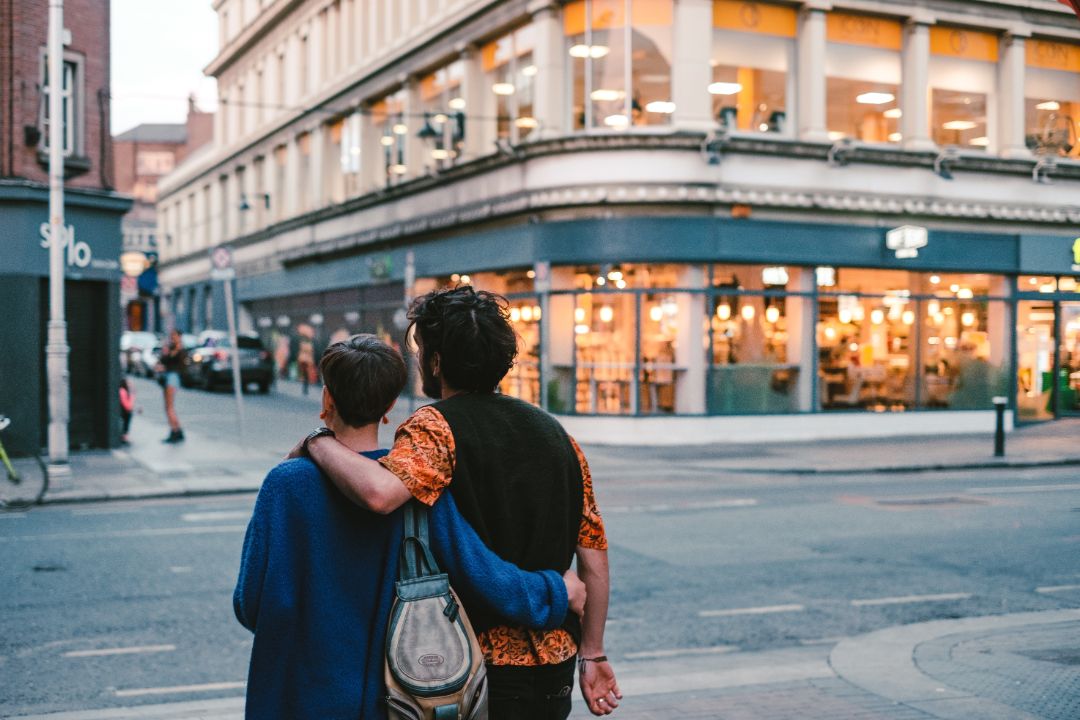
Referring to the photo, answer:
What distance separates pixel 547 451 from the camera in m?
3.19

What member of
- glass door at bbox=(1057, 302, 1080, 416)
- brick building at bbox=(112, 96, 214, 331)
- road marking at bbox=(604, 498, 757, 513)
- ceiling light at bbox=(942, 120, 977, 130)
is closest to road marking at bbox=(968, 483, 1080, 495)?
road marking at bbox=(604, 498, 757, 513)

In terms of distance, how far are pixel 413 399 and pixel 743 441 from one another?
10203 mm

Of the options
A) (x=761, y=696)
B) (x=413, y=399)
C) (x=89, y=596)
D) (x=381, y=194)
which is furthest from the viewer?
(x=381, y=194)

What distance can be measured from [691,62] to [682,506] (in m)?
12.7

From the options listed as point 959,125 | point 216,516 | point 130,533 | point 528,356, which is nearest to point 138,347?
point 528,356

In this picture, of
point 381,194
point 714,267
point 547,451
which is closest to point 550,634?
point 547,451

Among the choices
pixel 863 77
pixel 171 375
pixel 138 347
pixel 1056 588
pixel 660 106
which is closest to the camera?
pixel 1056 588

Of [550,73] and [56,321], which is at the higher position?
[550,73]

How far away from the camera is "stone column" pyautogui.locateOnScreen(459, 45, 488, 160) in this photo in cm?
2944

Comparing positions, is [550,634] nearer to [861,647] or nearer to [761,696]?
[761,696]

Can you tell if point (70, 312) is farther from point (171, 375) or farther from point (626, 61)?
point (626, 61)

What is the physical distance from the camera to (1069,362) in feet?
95.6

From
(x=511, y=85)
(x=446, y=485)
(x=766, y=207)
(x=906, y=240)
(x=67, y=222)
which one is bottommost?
(x=446, y=485)

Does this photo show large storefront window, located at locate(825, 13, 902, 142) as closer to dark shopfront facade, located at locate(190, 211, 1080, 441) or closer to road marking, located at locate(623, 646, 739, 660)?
dark shopfront facade, located at locate(190, 211, 1080, 441)
